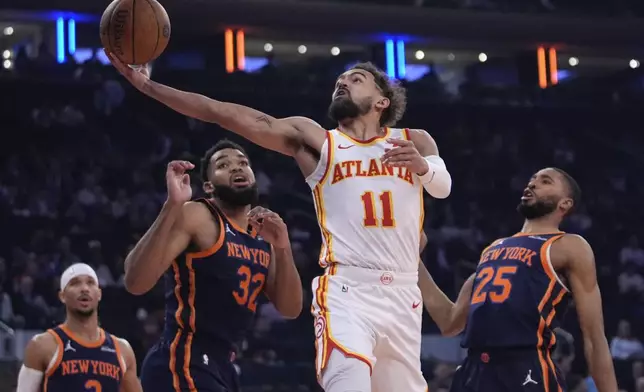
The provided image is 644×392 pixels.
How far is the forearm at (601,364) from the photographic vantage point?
5574mm

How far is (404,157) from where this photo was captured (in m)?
4.81

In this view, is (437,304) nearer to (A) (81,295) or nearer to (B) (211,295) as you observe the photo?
(B) (211,295)

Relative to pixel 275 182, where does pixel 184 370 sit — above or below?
below

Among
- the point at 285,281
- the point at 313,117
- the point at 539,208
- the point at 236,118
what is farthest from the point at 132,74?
the point at 313,117

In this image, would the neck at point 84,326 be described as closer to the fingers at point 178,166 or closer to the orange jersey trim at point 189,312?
the orange jersey trim at point 189,312

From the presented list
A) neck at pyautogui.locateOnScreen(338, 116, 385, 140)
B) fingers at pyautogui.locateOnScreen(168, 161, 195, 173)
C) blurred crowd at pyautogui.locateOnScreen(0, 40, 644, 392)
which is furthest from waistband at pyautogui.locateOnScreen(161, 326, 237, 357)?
blurred crowd at pyautogui.locateOnScreen(0, 40, 644, 392)

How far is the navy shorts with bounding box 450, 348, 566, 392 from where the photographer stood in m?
5.65

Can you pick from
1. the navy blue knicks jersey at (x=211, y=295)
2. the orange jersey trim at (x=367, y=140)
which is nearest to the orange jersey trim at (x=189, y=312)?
the navy blue knicks jersey at (x=211, y=295)

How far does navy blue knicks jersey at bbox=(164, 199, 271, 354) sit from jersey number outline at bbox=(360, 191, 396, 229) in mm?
815

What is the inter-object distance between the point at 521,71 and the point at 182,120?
7.80 m

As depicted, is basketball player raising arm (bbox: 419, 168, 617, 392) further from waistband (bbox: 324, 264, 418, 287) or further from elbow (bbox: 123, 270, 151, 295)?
elbow (bbox: 123, 270, 151, 295)

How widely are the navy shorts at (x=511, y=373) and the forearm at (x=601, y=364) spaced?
219mm

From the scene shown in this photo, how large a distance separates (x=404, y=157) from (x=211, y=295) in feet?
4.22

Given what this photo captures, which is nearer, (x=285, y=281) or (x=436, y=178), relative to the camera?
(x=436, y=178)
